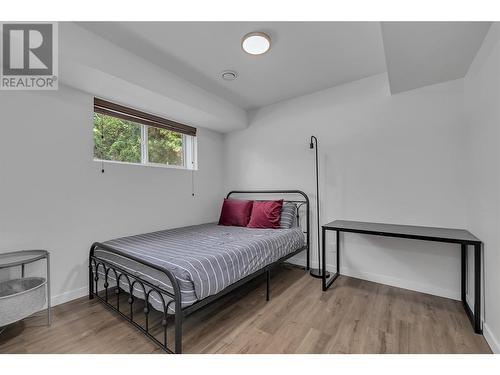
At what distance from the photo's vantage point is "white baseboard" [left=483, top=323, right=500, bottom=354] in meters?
1.34

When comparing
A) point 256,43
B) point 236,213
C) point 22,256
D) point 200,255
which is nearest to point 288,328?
point 200,255

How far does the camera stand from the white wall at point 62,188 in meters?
1.80

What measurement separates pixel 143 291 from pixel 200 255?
0.45 m

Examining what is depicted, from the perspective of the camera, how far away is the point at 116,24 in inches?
66.0

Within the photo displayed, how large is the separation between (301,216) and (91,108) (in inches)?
109

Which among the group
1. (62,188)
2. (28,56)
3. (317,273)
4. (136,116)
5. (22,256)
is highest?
(28,56)

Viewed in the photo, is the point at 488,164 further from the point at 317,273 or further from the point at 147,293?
the point at 147,293

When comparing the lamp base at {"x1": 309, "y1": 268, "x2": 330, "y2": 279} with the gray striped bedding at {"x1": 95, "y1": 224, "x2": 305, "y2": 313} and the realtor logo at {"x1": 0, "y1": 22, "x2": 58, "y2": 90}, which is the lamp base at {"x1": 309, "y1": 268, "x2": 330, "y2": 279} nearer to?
the gray striped bedding at {"x1": 95, "y1": 224, "x2": 305, "y2": 313}

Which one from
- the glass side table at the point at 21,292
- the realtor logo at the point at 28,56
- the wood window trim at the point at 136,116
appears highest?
the realtor logo at the point at 28,56

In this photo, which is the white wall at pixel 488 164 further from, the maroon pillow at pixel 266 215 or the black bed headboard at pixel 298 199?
the maroon pillow at pixel 266 215

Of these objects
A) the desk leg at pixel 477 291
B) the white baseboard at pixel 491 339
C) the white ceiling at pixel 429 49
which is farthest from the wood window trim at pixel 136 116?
the white baseboard at pixel 491 339

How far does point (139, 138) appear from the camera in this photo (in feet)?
9.15

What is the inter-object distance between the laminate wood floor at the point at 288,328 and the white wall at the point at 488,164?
31cm
